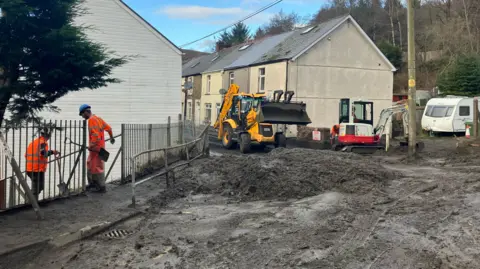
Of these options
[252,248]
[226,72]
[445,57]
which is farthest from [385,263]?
[445,57]

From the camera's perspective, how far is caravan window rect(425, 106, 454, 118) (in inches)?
1117

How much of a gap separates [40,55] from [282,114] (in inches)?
577

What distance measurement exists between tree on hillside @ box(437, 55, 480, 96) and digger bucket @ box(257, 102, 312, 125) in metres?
18.6

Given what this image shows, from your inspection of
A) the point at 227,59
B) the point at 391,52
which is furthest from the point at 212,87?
the point at 391,52

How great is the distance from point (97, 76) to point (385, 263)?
17.0 ft

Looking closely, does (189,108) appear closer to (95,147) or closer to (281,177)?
(281,177)

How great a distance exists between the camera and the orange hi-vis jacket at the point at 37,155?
864cm

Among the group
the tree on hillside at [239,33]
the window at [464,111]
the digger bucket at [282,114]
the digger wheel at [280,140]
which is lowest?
the digger wheel at [280,140]

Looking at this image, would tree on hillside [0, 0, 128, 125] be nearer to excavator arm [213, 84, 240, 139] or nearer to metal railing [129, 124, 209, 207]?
metal railing [129, 124, 209, 207]

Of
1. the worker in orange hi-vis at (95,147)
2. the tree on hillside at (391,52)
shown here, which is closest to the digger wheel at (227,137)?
the worker in orange hi-vis at (95,147)

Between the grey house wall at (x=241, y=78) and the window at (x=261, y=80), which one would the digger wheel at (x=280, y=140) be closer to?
the window at (x=261, y=80)

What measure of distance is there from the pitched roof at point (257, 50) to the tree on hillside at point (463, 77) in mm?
12156

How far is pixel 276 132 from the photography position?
2084 cm

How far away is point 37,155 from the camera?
8.70 m
